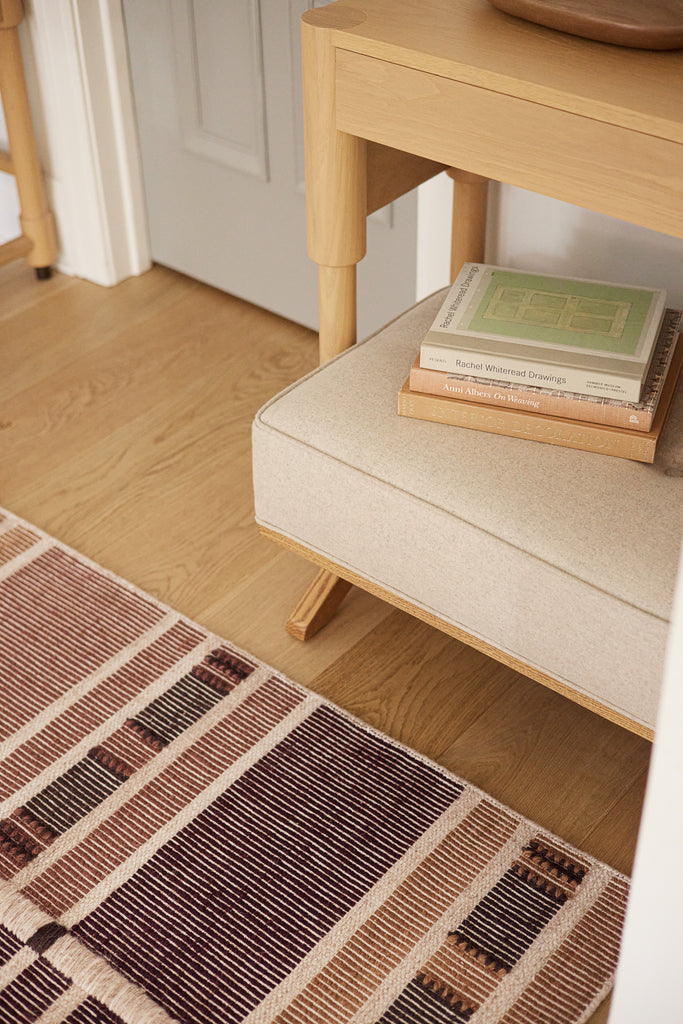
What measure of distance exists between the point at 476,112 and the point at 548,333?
0.25 metres

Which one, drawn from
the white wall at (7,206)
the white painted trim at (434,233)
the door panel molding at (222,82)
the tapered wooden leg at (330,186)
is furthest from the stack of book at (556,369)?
the white wall at (7,206)

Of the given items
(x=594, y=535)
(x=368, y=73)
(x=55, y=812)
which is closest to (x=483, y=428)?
(x=594, y=535)

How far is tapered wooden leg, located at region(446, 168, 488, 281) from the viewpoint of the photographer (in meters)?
1.42

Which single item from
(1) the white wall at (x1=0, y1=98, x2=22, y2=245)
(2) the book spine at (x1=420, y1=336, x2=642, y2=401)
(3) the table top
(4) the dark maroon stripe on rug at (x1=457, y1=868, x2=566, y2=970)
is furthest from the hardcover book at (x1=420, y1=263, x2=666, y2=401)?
(1) the white wall at (x1=0, y1=98, x2=22, y2=245)

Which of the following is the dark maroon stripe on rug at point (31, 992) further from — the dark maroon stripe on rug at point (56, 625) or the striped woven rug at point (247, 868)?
the dark maroon stripe on rug at point (56, 625)

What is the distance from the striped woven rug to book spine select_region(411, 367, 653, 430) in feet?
1.42

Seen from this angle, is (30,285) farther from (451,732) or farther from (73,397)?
(451,732)

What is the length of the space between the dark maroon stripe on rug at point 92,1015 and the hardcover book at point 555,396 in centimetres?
69

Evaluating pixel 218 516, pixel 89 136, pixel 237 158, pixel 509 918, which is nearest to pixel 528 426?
pixel 509 918

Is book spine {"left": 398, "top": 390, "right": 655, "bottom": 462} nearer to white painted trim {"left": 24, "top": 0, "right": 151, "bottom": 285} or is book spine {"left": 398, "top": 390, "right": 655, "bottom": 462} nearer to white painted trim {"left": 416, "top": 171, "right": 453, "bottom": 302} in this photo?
white painted trim {"left": 416, "top": 171, "right": 453, "bottom": 302}

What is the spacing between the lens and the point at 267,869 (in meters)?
1.21

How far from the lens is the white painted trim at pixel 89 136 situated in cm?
201

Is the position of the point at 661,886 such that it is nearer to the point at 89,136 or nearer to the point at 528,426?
the point at 528,426

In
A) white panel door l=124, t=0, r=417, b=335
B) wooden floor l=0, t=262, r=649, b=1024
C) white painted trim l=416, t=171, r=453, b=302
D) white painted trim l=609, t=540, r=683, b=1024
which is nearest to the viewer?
white painted trim l=609, t=540, r=683, b=1024
